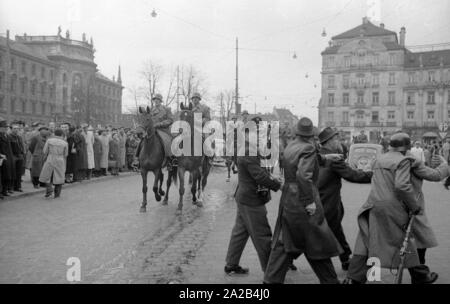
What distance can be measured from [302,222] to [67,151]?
10462mm

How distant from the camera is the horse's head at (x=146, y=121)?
11.2m

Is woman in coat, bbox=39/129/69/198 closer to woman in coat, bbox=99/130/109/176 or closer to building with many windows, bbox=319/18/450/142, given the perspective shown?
woman in coat, bbox=99/130/109/176

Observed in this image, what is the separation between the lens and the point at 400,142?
5375mm

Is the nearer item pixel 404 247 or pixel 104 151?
pixel 404 247

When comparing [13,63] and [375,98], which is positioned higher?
[13,63]

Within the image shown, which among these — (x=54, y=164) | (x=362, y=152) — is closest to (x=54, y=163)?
(x=54, y=164)

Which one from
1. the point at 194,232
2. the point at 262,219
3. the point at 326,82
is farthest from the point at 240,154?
the point at 326,82

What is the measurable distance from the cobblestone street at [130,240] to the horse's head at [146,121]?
1988mm

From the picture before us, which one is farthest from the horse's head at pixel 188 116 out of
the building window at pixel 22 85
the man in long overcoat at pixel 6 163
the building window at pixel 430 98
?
the building window at pixel 430 98

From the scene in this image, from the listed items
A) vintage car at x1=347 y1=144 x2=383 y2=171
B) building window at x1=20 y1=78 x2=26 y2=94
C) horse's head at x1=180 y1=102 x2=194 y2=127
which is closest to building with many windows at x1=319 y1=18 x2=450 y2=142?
building window at x1=20 y1=78 x2=26 y2=94

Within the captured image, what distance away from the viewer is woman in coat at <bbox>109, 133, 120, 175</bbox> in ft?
68.9

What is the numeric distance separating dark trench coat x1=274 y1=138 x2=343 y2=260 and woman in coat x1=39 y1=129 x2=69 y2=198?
9588 millimetres

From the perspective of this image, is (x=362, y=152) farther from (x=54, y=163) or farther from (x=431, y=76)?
(x=431, y=76)

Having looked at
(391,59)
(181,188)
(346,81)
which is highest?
(391,59)
